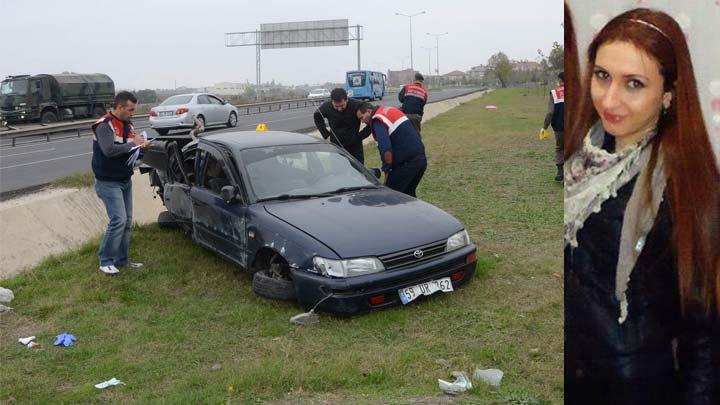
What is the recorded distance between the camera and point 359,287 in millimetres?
5219

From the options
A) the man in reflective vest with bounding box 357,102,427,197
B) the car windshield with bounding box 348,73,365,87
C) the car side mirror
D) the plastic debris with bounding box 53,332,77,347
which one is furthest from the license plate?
the car windshield with bounding box 348,73,365,87

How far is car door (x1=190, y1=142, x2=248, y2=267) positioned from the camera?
622 centimetres

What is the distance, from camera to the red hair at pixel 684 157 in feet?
6.63

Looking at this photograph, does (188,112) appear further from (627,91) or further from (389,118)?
(627,91)

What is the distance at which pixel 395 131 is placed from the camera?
7.39m

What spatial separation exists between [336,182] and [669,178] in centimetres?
473

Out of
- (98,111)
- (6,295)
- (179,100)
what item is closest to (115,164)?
(6,295)

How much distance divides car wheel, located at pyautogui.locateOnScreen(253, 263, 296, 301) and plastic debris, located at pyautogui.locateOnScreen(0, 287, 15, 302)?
2484 millimetres

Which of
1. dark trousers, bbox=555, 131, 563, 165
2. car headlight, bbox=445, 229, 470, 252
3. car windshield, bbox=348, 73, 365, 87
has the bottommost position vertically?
car headlight, bbox=445, 229, 470, 252

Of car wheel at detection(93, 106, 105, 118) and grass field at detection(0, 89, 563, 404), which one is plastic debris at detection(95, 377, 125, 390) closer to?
grass field at detection(0, 89, 563, 404)

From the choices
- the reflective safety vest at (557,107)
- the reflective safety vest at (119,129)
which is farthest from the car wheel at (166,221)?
the reflective safety vest at (557,107)

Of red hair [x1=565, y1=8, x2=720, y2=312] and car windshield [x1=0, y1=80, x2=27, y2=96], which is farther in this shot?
car windshield [x1=0, y1=80, x2=27, y2=96]

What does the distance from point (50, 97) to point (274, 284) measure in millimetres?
Answer: 29265

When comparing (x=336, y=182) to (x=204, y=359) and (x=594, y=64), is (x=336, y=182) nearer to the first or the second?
(x=204, y=359)
